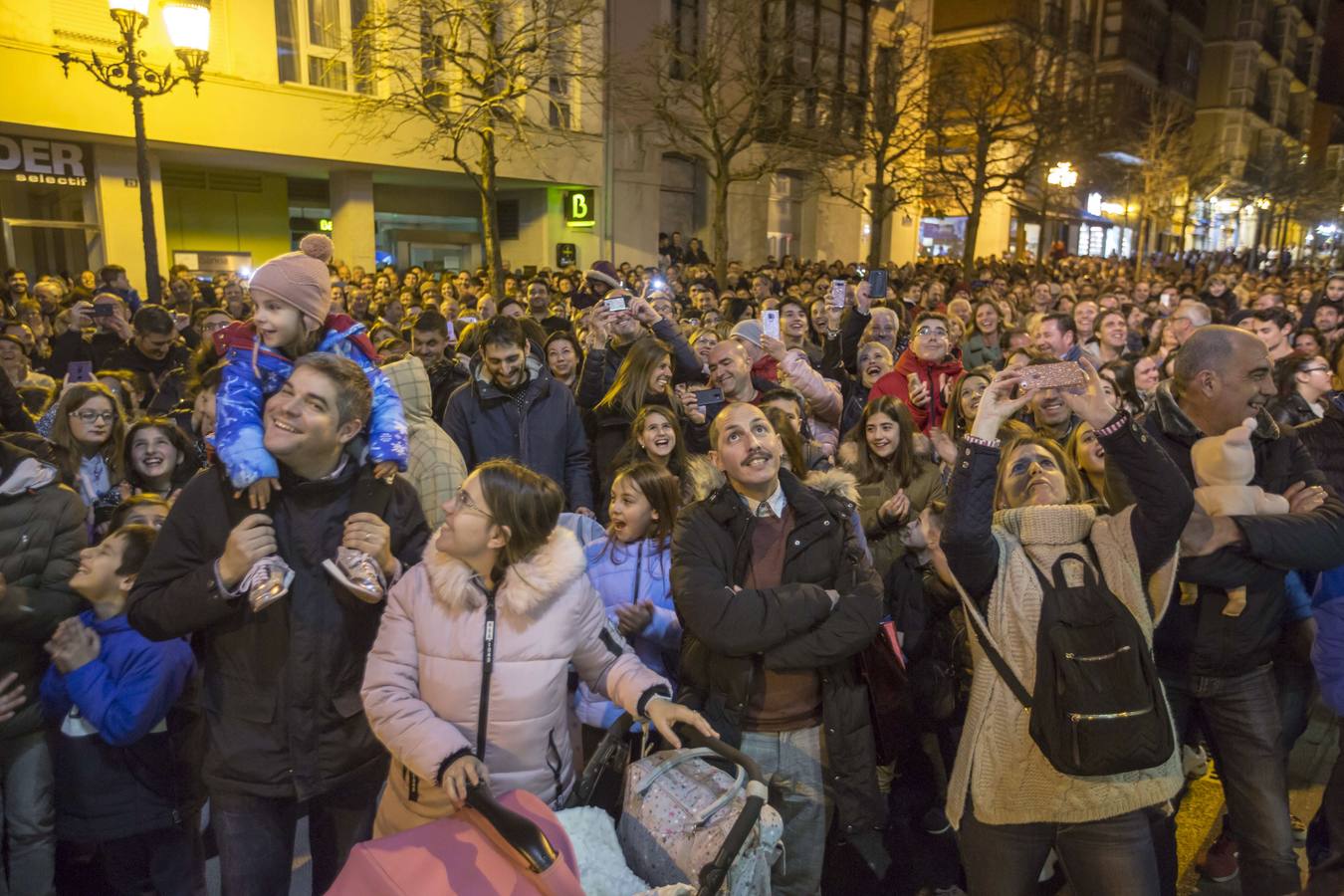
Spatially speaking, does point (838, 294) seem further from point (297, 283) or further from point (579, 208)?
point (579, 208)

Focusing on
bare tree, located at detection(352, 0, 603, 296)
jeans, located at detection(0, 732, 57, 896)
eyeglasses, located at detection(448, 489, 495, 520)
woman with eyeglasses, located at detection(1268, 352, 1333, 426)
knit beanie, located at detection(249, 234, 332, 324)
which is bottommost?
jeans, located at detection(0, 732, 57, 896)

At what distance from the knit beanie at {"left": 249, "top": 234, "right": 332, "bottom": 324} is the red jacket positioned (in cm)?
398

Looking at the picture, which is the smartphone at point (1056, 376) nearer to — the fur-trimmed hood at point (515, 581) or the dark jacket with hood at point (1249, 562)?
the dark jacket with hood at point (1249, 562)

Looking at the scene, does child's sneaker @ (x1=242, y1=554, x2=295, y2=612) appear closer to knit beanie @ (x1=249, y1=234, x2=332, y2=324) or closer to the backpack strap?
knit beanie @ (x1=249, y1=234, x2=332, y2=324)

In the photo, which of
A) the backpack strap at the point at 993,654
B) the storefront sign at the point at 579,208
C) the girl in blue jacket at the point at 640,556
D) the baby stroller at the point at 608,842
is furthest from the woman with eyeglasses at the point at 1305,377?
the storefront sign at the point at 579,208

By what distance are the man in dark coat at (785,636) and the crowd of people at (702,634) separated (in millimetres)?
11

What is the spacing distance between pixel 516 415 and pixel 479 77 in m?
13.8

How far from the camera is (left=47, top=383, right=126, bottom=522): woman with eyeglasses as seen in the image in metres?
4.62

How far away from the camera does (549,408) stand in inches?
206

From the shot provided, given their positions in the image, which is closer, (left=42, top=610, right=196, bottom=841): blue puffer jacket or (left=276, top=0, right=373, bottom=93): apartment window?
(left=42, top=610, right=196, bottom=841): blue puffer jacket

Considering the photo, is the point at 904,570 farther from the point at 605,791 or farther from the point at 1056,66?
the point at 1056,66

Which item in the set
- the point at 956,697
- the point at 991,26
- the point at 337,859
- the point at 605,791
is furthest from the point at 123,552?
the point at 991,26

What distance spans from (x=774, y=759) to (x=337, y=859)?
58.4 inches

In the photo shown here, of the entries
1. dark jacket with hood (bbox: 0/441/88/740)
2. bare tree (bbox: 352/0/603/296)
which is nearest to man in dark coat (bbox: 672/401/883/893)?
dark jacket with hood (bbox: 0/441/88/740)
